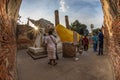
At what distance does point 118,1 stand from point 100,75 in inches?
122

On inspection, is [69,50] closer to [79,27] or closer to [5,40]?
[5,40]

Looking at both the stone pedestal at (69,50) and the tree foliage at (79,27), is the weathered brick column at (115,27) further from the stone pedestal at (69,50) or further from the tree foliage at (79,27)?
the tree foliage at (79,27)

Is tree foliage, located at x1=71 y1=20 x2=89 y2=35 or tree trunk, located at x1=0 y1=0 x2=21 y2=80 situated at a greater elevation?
tree foliage, located at x1=71 y1=20 x2=89 y2=35

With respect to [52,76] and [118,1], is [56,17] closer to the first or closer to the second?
[52,76]

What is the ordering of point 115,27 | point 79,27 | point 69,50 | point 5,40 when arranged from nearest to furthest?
point 5,40
point 115,27
point 69,50
point 79,27

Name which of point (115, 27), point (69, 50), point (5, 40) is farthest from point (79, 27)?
point (5, 40)

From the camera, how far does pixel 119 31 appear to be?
110 inches

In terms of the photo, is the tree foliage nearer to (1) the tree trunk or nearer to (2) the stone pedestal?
(2) the stone pedestal

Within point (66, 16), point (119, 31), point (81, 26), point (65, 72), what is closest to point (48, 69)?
point (65, 72)

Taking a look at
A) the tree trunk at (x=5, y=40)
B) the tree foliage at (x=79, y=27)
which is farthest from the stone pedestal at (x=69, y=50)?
the tree foliage at (x=79, y=27)

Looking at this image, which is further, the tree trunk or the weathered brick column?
the weathered brick column

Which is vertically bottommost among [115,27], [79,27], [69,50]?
[69,50]

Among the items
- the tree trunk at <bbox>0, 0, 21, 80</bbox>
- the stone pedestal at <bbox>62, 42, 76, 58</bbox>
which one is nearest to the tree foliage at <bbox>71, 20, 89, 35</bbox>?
the stone pedestal at <bbox>62, 42, 76, 58</bbox>

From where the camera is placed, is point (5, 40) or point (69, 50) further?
point (69, 50)
